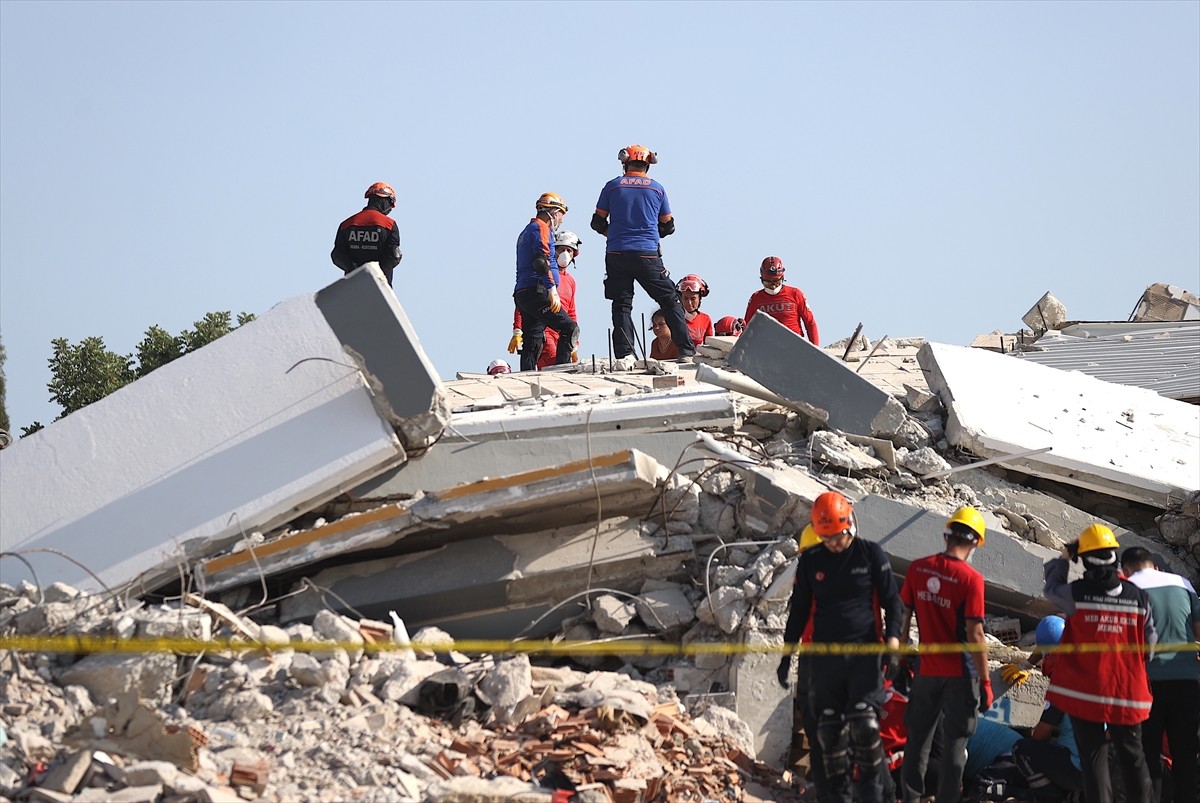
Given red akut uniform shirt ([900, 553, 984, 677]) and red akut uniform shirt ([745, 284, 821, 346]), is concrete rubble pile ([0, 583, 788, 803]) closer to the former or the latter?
red akut uniform shirt ([900, 553, 984, 677])

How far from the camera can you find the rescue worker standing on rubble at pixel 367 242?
12.1m

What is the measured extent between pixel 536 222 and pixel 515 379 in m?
1.68

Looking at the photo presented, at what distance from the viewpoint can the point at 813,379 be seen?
943cm

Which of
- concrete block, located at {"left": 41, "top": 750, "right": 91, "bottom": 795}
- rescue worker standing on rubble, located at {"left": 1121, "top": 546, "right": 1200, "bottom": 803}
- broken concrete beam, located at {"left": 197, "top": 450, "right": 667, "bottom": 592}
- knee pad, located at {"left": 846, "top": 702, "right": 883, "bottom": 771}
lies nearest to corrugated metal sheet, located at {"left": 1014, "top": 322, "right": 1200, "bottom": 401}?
rescue worker standing on rubble, located at {"left": 1121, "top": 546, "right": 1200, "bottom": 803}

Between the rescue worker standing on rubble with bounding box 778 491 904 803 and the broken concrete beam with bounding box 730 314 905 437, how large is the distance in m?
3.00

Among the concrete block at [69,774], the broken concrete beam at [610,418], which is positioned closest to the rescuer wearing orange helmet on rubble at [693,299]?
the broken concrete beam at [610,418]

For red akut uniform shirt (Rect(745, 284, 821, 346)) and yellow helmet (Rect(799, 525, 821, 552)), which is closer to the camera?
yellow helmet (Rect(799, 525, 821, 552))

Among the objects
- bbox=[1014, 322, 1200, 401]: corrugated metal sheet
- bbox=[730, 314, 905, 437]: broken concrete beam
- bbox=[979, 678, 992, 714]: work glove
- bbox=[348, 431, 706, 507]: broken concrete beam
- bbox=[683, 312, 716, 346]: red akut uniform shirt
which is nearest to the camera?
bbox=[979, 678, 992, 714]: work glove

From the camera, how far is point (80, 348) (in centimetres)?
1797

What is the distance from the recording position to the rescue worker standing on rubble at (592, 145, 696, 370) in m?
12.2

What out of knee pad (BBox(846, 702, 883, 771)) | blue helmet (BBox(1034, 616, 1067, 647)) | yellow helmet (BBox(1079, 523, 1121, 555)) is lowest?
blue helmet (BBox(1034, 616, 1067, 647))

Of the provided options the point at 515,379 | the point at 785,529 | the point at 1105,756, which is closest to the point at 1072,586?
the point at 1105,756

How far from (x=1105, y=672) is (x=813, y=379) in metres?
3.45

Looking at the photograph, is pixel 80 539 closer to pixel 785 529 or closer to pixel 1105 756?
Result: pixel 785 529
